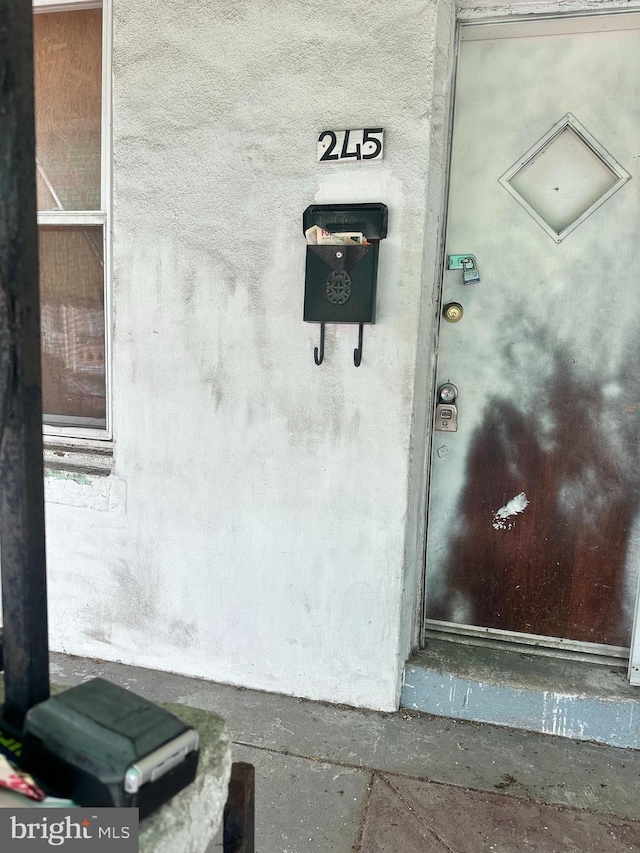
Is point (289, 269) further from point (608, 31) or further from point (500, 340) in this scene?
point (608, 31)

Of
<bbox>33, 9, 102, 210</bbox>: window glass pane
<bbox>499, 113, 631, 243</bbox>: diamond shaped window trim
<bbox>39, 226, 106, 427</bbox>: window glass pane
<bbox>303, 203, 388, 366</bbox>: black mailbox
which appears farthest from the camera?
<bbox>39, 226, 106, 427</bbox>: window glass pane

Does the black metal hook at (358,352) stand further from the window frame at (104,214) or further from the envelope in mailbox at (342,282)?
the window frame at (104,214)

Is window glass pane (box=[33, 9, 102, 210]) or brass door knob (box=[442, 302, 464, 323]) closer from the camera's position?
brass door knob (box=[442, 302, 464, 323])

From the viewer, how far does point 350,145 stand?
2.50 m

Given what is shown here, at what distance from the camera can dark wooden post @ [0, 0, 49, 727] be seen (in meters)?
0.90

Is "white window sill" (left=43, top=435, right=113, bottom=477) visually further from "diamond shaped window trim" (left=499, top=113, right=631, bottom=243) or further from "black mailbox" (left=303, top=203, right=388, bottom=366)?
"diamond shaped window trim" (left=499, top=113, right=631, bottom=243)

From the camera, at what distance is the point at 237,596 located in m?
2.86

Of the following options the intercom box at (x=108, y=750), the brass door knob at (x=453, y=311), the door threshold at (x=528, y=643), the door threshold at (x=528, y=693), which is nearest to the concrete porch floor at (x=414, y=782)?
the door threshold at (x=528, y=693)

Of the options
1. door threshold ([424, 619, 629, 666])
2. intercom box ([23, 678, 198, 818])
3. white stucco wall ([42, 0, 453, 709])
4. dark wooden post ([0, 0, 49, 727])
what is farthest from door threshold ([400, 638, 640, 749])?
dark wooden post ([0, 0, 49, 727])

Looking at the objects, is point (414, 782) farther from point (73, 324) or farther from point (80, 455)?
point (73, 324)

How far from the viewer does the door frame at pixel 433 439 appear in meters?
2.47

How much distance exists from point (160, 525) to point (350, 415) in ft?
3.41

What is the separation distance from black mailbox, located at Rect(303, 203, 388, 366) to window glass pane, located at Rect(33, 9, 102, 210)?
46.1 inches

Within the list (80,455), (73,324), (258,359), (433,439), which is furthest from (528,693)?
(73,324)
